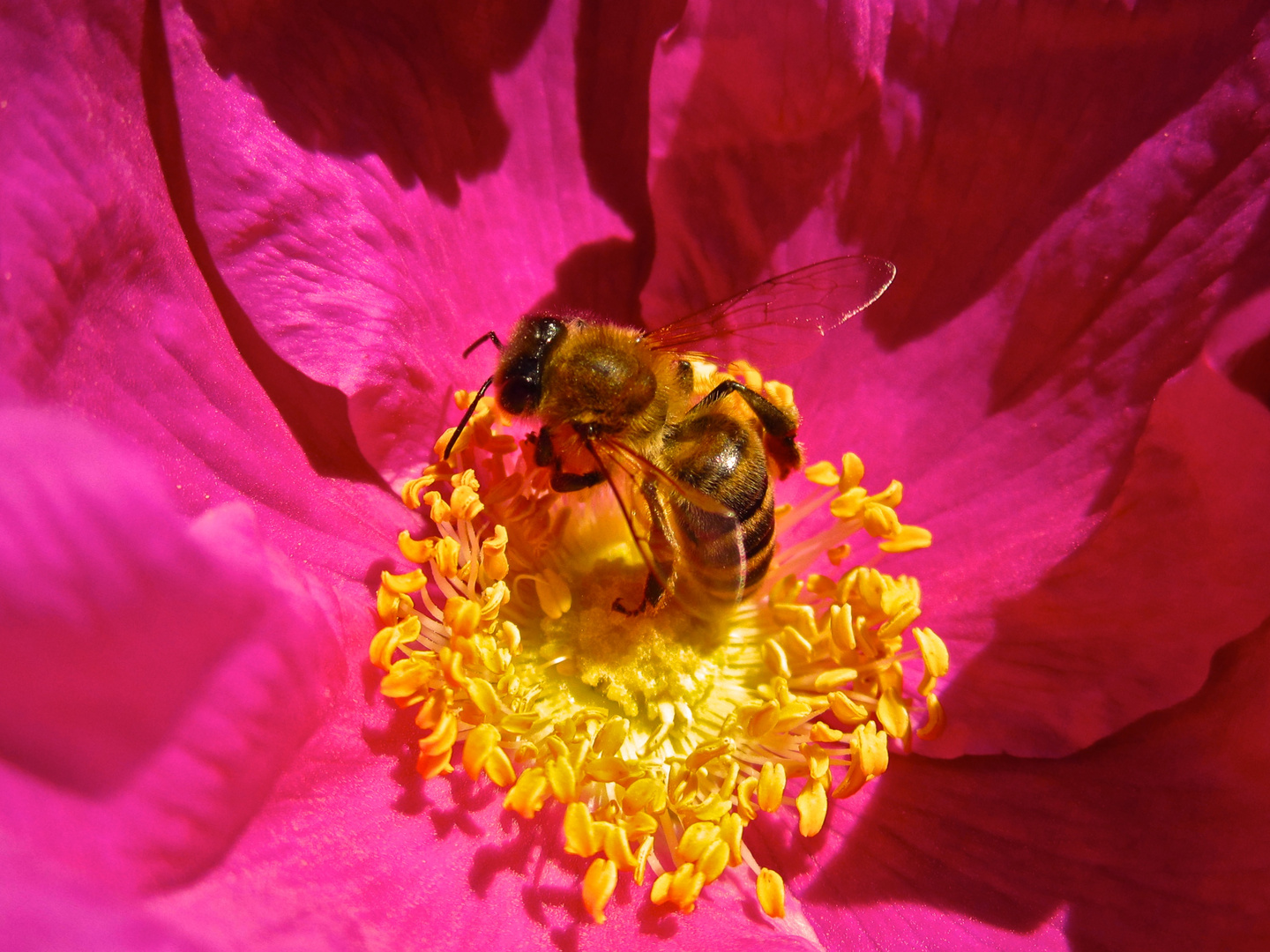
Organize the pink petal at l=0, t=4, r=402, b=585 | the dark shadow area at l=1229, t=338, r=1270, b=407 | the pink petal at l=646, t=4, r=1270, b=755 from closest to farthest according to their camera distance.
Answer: the pink petal at l=0, t=4, r=402, b=585 < the dark shadow area at l=1229, t=338, r=1270, b=407 < the pink petal at l=646, t=4, r=1270, b=755

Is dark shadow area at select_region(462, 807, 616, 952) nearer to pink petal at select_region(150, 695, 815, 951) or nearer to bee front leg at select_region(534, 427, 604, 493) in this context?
pink petal at select_region(150, 695, 815, 951)

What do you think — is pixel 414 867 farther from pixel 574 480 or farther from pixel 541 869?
pixel 574 480

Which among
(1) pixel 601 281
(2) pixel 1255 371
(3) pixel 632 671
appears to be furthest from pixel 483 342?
(2) pixel 1255 371

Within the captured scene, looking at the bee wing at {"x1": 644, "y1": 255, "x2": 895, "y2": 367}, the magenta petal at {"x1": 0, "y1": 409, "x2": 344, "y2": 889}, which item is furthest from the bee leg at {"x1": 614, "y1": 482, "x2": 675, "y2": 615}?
the magenta petal at {"x1": 0, "y1": 409, "x2": 344, "y2": 889}

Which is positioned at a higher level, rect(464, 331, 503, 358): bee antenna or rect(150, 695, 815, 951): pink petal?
rect(464, 331, 503, 358): bee antenna

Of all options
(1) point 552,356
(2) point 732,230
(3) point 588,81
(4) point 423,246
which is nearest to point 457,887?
(1) point 552,356

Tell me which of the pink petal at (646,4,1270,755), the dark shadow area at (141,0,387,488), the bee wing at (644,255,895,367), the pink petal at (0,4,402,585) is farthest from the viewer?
the bee wing at (644,255,895,367)

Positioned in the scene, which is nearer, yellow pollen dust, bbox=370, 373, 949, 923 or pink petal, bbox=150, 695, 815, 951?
pink petal, bbox=150, 695, 815, 951
